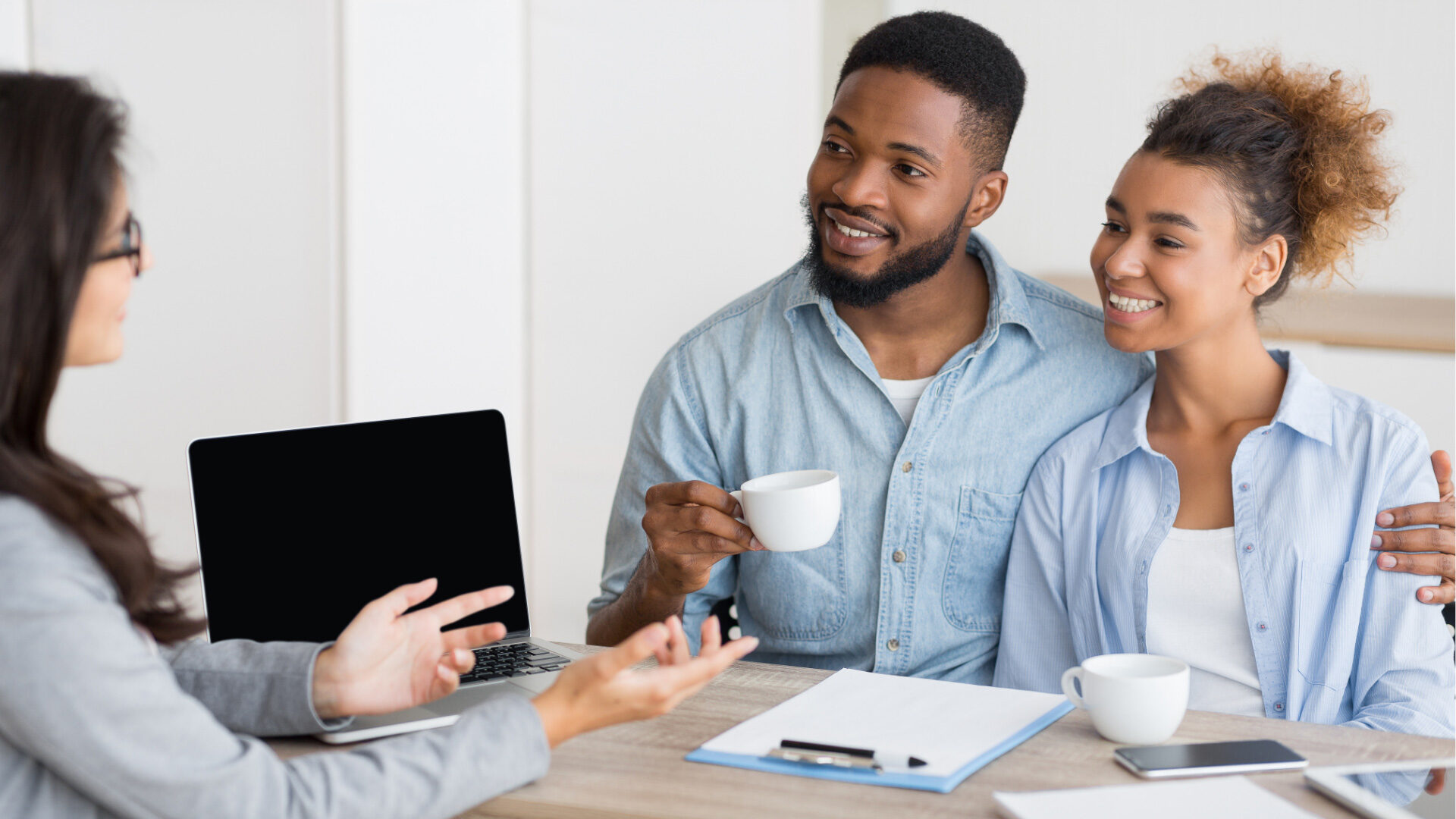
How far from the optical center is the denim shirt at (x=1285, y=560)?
5.01ft

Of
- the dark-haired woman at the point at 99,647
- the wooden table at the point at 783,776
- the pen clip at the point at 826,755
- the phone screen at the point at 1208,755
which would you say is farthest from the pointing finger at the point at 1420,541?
the dark-haired woman at the point at 99,647

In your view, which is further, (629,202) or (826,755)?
(629,202)

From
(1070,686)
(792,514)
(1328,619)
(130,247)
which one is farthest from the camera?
(1328,619)

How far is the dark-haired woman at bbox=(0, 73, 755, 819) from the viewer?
2.87 feet

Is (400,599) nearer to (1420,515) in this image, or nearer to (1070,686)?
(1070,686)

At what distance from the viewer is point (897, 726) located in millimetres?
1199

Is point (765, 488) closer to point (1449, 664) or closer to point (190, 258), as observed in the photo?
point (1449, 664)

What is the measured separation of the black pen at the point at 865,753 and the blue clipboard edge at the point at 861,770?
13mm

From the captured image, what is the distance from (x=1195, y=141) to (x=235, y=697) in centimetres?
138

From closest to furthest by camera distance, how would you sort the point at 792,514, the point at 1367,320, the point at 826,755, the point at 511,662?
1. the point at 826,755
2. the point at 792,514
3. the point at 511,662
4. the point at 1367,320

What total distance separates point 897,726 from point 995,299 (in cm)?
88

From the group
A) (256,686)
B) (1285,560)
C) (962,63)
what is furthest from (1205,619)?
(256,686)

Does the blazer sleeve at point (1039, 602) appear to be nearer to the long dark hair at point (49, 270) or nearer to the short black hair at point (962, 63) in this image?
the short black hair at point (962, 63)

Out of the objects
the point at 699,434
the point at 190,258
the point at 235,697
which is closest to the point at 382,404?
the point at 190,258
